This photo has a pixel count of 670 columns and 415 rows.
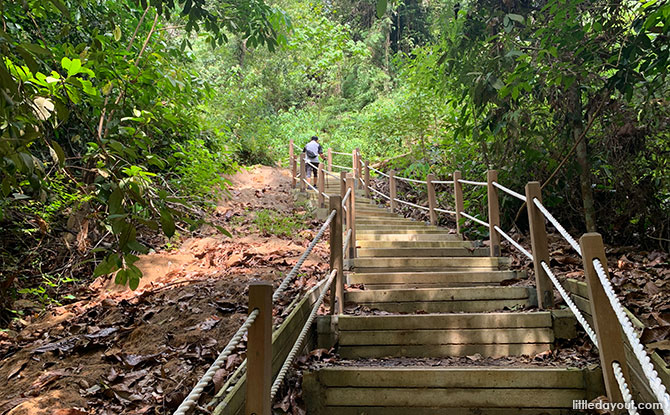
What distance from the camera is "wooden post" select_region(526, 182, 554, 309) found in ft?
10.8

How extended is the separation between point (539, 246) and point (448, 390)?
1452mm

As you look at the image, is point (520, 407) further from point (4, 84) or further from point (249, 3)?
point (249, 3)

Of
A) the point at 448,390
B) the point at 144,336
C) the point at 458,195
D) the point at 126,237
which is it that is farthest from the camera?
the point at 458,195

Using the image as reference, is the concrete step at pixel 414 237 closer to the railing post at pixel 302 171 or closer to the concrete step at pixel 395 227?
the concrete step at pixel 395 227

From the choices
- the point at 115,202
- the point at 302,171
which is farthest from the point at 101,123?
the point at 302,171

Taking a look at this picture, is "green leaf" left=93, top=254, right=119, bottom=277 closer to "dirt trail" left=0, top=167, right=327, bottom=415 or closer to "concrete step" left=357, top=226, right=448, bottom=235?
"dirt trail" left=0, top=167, right=327, bottom=415

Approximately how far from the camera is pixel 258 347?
1.52 m

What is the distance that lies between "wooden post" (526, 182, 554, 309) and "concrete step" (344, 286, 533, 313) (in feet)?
1.09

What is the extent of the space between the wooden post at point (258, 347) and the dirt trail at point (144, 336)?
3.19 ft

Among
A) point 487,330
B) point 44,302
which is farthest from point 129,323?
point 487,330

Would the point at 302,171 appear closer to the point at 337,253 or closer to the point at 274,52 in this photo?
the point at 274,52

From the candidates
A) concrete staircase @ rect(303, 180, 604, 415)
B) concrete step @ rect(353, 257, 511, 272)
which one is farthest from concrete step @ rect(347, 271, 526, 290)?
concrete step @ rect(353, 257, 511, 272)

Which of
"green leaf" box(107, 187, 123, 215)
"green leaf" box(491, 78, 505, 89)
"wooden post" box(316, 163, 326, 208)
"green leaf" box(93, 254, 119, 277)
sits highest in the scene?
"green leaf" box(491, 78, 505, 89)

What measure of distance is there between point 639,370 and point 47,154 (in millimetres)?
6626
